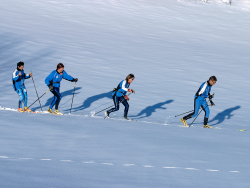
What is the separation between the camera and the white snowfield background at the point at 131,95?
5039 mm

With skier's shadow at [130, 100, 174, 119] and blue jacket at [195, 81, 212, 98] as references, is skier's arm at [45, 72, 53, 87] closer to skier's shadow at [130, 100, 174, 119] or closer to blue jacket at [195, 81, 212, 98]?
skier's shadow at [130, 100, 174, 119]

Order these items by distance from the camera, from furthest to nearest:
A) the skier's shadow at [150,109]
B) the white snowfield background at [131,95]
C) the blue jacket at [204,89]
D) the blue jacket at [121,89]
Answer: the skier's shadow at [150,109] → the blue jacket at [121,89] → the blue jacket at [204,89] → the white snowfield background at [131,95]

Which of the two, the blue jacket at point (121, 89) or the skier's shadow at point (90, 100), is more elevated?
the blue jacket at point (121, 89)

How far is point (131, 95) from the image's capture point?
13727 millimetres

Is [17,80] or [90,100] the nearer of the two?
[17,80]

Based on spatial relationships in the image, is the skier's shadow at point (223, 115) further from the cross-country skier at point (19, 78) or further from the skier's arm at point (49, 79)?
the cross-country skier at point (19, 78)

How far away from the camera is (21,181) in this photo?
4133mm

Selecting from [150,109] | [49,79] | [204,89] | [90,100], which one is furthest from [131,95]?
[49,79]

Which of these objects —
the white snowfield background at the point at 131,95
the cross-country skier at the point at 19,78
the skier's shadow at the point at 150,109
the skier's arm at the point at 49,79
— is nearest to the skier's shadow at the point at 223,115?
the white snowfield background at the point at 131,95

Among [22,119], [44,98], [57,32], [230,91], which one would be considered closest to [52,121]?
[22,119]

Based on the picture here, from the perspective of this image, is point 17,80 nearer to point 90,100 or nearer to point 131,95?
point 90,100

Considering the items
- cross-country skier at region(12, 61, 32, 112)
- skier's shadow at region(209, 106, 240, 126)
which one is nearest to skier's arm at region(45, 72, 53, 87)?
cross-country skier at region(12, 61, 32, 112)

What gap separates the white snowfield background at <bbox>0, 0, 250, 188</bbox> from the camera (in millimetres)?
5039

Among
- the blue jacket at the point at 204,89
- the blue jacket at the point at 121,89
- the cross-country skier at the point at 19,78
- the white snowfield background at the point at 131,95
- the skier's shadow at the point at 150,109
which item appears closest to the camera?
the white snowfield background at the point at 131,95
